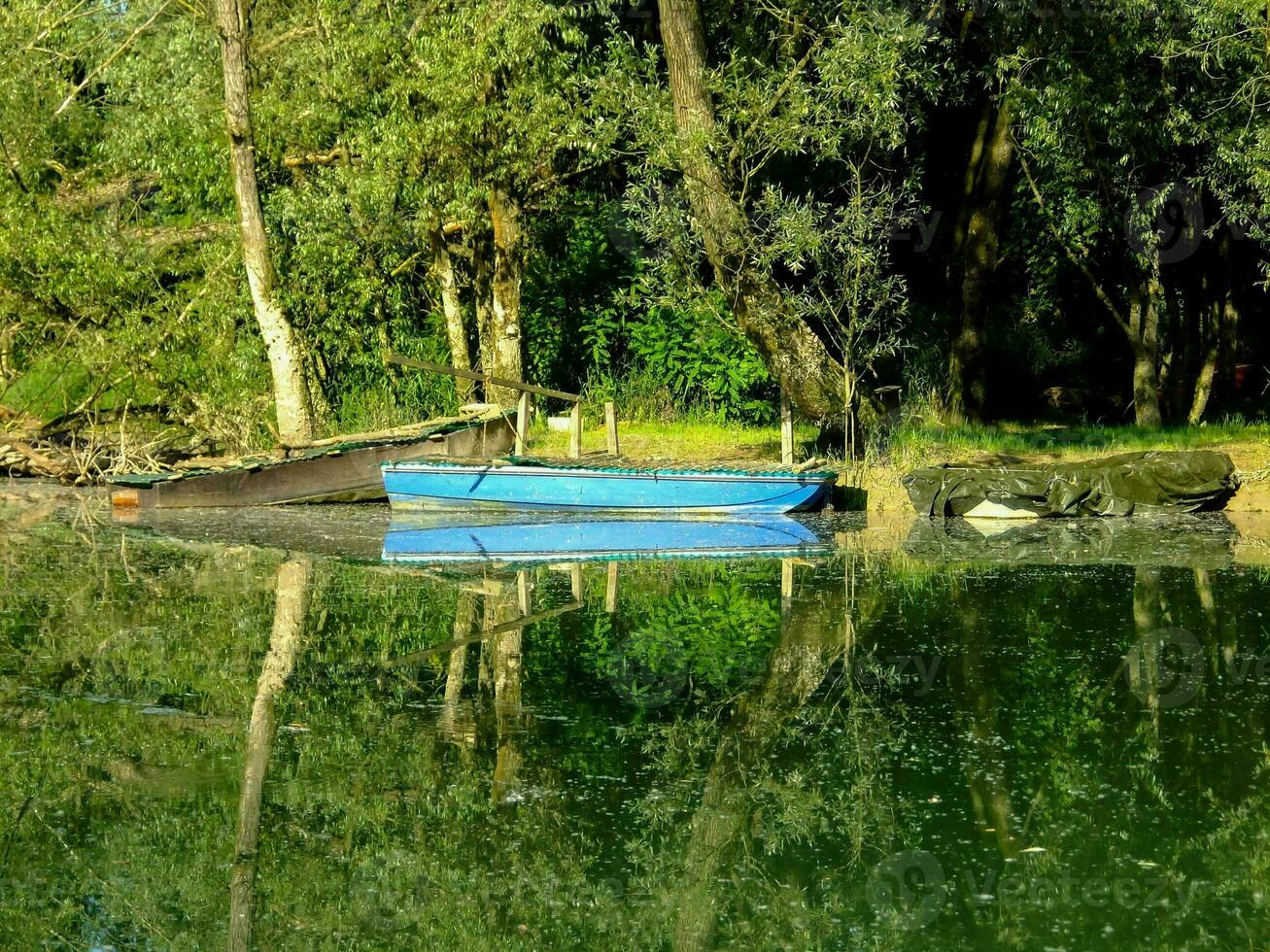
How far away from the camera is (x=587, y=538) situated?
15.8 metres

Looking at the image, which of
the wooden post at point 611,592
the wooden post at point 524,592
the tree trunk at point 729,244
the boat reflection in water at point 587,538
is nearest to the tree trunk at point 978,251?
the tree trunk at point 729,244

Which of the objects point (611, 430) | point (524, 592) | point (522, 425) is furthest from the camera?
point (522, 425)

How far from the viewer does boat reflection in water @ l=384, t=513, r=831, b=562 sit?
14.6 meters

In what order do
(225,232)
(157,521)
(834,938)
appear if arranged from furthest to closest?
(225,232) < (157,521) < (834,938)

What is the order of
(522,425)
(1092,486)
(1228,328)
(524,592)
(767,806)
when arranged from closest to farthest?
(767,806) < (524,592) < (1092,486) < (522,425) < (1228,328)

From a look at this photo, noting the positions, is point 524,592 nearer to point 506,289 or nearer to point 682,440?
point 682,440

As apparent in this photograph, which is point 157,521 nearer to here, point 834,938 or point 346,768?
point 346,768

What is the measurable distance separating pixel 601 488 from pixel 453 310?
16.7 ft

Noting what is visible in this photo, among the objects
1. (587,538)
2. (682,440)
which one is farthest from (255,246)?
(587,538)

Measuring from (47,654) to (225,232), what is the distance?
1148 centimetres

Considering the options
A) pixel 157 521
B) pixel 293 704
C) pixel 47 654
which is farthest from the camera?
pixel 157 521

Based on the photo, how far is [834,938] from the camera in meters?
5.82

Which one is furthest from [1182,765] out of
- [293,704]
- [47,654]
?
[47,654]

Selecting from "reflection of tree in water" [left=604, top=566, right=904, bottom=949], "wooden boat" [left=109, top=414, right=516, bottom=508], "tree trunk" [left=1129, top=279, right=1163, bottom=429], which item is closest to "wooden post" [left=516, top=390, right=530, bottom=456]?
"wooden boat" [left=109, top=414, right=516, bottom=508]
